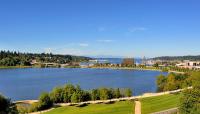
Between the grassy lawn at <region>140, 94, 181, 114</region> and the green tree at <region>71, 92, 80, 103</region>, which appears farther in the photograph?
the green tree at <region>71, 92, 80, 103</region>

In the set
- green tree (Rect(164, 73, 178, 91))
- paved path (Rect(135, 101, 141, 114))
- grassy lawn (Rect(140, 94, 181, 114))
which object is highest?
green tree (Rect(164, 73, 178, 91))

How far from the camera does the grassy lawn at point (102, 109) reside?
39138mm

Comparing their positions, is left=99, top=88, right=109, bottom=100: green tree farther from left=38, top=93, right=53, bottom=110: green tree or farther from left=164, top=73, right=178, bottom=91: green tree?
left=164, top=73, right=178, bottom=91: green tree

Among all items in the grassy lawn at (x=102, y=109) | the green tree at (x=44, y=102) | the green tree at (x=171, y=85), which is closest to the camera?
the grassy lawn at (x=102, y=109)

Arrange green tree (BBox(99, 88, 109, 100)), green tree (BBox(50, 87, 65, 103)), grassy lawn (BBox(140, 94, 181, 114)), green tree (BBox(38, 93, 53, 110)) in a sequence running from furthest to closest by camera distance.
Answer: green tree (BBox(99, 88, 109, 100))
green tree (BBox(50, 87, 65, 103))
green tree (BBox(38, 93, 53, 110))
grassy lawn (BBox(140, 94, 181, 114))

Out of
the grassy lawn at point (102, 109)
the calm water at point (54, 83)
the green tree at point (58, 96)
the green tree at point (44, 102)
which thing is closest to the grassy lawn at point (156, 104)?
the grassy lawn at point (102, 109)

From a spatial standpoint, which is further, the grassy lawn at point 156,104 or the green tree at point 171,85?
the green tree at point 171,85

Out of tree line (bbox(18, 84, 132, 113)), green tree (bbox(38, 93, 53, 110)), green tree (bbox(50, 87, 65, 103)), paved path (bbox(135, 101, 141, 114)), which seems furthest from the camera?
green tree (bbox(50, 87, 65, 103))

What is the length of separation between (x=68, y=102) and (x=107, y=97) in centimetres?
611

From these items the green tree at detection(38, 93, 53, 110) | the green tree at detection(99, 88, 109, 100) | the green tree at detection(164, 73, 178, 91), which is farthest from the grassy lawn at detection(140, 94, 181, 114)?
the green tree at detection(164, 73, 178, 91)

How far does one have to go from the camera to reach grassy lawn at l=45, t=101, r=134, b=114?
39138mm

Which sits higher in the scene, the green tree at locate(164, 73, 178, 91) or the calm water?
the green tree at locate(164, 73, 178, 91)

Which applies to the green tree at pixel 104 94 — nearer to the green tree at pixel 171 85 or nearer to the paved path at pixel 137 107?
the paved path at pixel 137 107

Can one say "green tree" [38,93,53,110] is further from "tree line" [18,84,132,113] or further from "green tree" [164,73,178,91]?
"green tree" [164,73,178,91]
